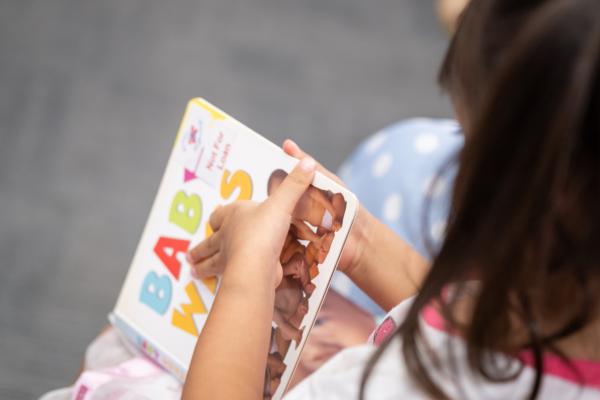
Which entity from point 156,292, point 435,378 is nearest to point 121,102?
point 156,292

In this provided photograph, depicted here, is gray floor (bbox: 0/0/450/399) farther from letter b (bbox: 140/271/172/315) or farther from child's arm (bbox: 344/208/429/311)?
child's arm (bbox: 344/208/429/311)

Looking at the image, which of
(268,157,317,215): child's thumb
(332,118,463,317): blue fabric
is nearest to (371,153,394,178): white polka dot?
(332,118,463,317): blue fabric

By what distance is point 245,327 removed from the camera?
1.86ft

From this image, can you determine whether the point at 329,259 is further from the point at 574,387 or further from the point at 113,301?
the point at 113,301

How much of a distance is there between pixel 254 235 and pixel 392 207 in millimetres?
430

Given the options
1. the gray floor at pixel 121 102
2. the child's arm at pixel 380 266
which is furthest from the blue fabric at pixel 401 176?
the gray floor at pixel 121 102

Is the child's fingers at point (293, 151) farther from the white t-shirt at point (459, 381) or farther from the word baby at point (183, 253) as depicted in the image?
the white t-shirt at point (459, 381)

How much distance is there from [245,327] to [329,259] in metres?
0.09

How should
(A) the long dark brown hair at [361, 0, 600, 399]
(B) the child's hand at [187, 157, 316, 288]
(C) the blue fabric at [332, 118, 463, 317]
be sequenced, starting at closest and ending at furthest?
(A) the long dark brown hair at [361, 0, 600, 399] → (B) the child's hand at [187, 157, 316, 288] → (C) the blue fabric at [332, 118, 463, 317]

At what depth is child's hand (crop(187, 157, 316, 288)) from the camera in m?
0.59

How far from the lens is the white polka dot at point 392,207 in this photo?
1.00m

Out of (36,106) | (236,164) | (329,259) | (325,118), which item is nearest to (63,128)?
(36,106)

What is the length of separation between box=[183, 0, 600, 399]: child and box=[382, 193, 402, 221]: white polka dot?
49 cm

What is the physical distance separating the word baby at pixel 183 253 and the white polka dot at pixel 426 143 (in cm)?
40
